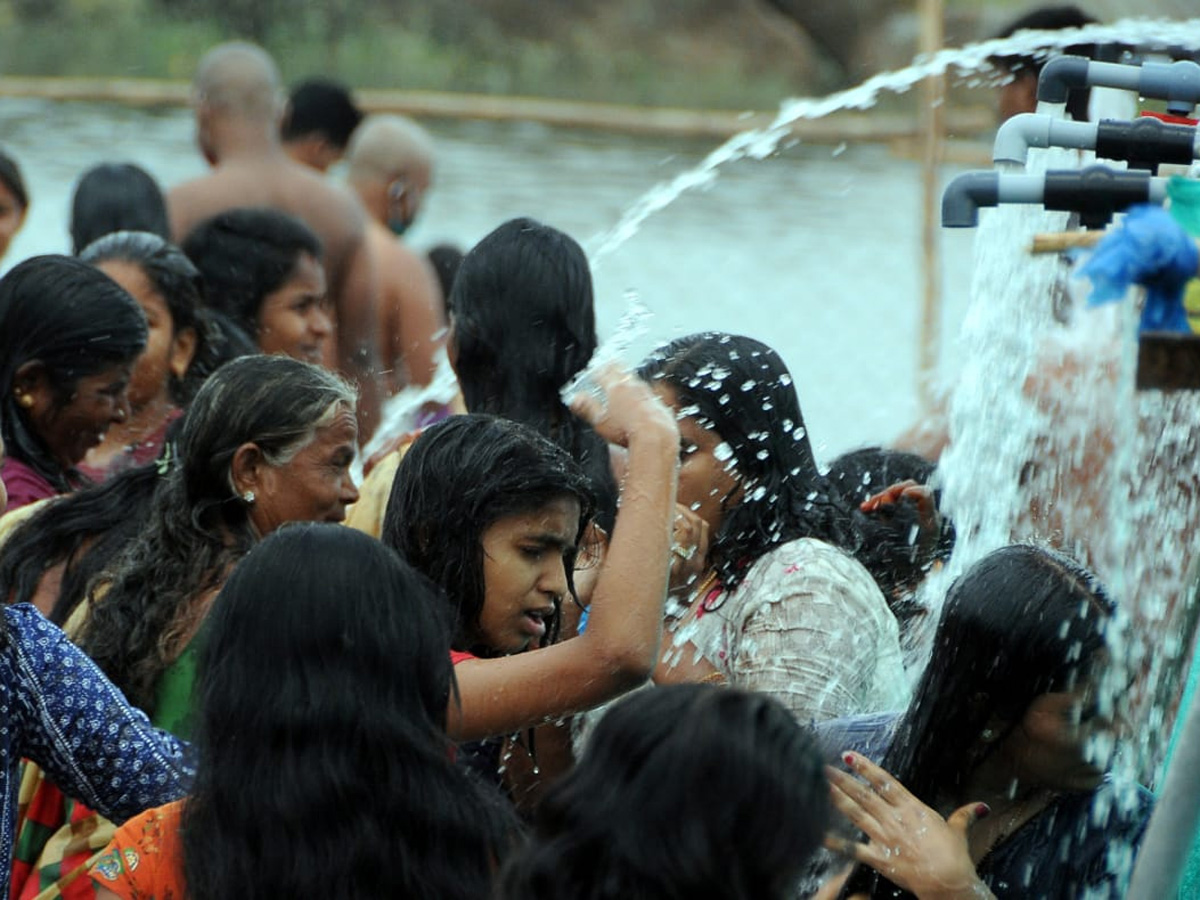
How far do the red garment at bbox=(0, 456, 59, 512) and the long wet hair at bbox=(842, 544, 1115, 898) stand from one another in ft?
6.29

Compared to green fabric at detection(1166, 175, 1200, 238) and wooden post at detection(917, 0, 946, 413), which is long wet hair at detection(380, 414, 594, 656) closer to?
green fabric at detection(1166, 175, 1200, 238)

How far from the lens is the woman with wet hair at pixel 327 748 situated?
2.10 meters

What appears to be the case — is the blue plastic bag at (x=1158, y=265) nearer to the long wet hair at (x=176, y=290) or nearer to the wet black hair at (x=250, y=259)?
the long wet hair at (x=176, y=290)

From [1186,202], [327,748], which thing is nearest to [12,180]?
[327,748]

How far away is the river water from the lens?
9.28 m

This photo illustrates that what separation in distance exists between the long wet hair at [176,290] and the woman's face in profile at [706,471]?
1.87 m

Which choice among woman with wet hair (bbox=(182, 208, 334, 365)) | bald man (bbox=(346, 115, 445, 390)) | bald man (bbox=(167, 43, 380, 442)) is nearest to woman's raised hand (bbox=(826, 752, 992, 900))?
woman with wet hair (bbox=(182, 208, 334, 365))

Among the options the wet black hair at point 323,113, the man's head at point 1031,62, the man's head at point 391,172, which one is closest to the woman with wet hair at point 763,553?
the man's head at point 1031,62

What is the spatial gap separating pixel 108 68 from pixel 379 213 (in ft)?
37.8

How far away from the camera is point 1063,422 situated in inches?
139

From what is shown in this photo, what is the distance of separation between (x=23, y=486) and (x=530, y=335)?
1062mm

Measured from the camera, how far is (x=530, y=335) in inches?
138

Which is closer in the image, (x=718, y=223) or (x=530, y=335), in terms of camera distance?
(x=530, y=335)

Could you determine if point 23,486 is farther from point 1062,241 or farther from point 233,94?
point 233,94
